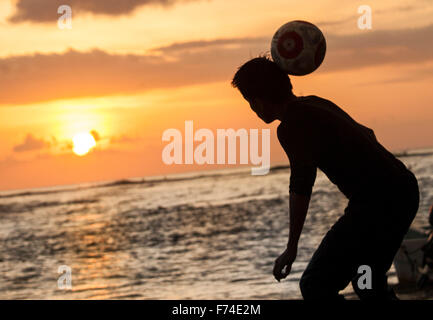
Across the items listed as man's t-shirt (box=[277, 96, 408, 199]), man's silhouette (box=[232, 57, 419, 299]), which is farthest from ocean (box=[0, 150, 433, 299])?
man's t-shirt (box=[277, 96, 408, 199])

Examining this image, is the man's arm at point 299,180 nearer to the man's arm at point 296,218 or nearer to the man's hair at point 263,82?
the man's arm at point 296,218

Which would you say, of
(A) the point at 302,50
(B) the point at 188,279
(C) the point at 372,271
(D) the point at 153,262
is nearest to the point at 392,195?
(C) the point at 372,271

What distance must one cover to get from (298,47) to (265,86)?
52 cm

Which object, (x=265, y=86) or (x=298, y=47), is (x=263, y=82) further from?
(x=298, y=47)

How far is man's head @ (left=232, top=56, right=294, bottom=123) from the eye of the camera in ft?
12.1

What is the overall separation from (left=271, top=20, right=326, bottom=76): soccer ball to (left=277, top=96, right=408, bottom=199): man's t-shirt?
45cm

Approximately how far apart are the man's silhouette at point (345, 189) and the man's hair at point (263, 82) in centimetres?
10

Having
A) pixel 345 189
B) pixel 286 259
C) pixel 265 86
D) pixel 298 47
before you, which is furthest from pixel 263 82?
pixel 286 259

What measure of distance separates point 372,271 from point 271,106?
105 cm

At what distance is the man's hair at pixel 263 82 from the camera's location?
3678 millimetres

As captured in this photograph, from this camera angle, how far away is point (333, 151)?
3508 millimetres

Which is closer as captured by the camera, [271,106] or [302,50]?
[271,106]
